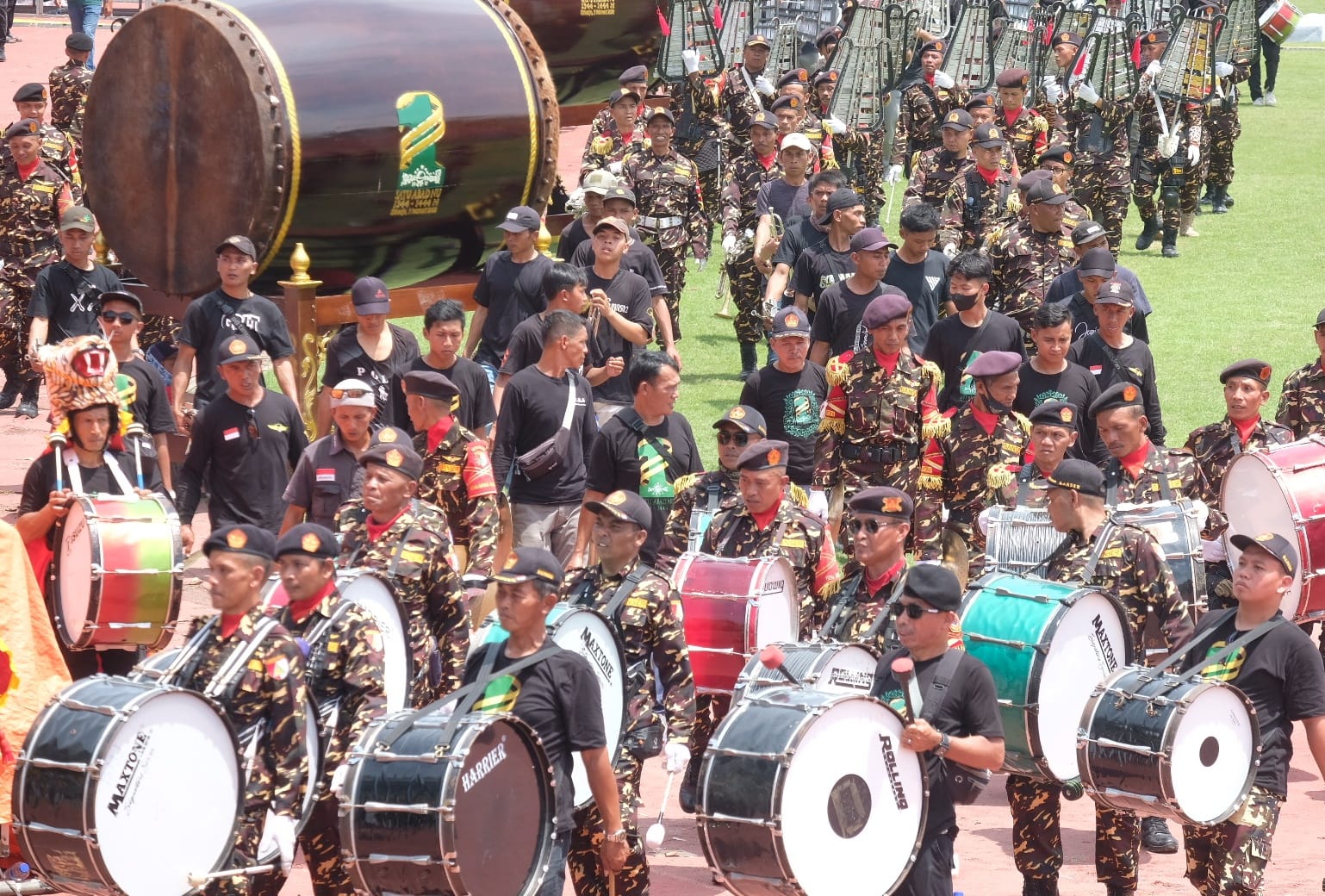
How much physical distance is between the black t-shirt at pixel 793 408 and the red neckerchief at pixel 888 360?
381 millimetres

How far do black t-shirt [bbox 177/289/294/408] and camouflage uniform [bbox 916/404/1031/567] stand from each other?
4.10 m

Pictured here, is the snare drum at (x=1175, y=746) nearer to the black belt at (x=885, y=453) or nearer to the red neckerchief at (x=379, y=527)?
the red neckerchief at (x=379, y=527)

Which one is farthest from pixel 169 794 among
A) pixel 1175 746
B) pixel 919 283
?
pixel 919 283

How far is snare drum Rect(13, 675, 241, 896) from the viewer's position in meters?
7.15

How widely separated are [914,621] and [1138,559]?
2076mm

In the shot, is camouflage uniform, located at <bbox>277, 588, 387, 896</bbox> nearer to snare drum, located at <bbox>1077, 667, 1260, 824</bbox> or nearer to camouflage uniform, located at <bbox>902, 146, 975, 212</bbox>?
snare drum, located at <bbox>1077, 667, 1260, 824</bbox>

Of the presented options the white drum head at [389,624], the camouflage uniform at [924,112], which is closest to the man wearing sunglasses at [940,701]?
the white drum head at [389,624]

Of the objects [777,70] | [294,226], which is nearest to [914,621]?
[294,226]

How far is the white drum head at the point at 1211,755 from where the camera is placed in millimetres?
8047

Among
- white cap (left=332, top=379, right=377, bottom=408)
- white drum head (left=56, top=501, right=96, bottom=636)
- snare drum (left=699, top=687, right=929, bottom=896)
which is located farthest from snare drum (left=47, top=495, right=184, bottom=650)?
snare drum (left=699, top=687, right=929, bottom=896)

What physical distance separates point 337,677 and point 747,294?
32.6 ft

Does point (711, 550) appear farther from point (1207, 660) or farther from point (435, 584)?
point (1207, 660)

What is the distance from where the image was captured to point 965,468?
37.8 ft

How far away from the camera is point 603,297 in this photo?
44.0 ft
